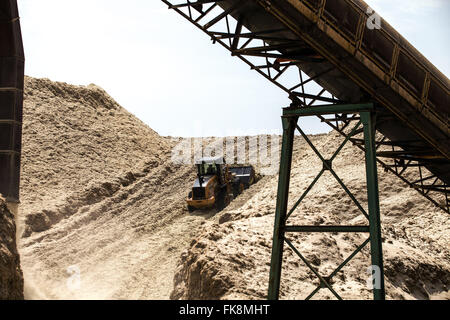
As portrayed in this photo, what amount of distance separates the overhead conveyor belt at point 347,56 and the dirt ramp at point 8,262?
637 cm

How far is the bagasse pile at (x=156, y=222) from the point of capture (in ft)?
49.8

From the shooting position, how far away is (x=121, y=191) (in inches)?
1350

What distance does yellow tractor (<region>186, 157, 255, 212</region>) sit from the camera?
86.7 ft

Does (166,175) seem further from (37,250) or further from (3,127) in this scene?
(3,127)

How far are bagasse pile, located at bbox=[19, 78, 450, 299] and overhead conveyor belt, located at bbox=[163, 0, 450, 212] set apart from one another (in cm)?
448

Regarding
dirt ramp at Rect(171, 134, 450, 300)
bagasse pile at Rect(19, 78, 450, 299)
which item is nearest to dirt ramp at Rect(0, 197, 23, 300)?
bagasse pile at Rect(19, 78, 450, 299)

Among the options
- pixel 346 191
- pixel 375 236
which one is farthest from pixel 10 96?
pixel 375 236

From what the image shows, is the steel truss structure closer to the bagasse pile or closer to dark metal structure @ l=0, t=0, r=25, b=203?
the bagasse pile

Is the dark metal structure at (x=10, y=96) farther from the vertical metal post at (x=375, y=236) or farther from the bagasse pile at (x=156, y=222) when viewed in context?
the vertical metal post at (x=375, y=236)

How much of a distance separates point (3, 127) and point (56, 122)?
2576 cm

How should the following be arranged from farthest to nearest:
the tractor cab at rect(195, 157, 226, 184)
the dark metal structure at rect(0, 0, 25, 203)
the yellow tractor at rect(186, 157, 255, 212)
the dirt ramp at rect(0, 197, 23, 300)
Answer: the tractor cab at rect(195, 157, 226, 184)
the yellow tractor at rect(186, 157, 255, 212)
the dark metal structure at rect(0, 0, 25, 203)
the dirt ramp at rect(0, 197, 23, 300)

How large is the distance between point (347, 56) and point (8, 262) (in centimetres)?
849

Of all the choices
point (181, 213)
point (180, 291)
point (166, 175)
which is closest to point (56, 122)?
point (166, 175)

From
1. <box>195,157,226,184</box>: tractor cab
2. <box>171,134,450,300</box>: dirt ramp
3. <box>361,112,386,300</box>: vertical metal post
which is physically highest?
<box>195,157,226,184</box>: tractor cab
